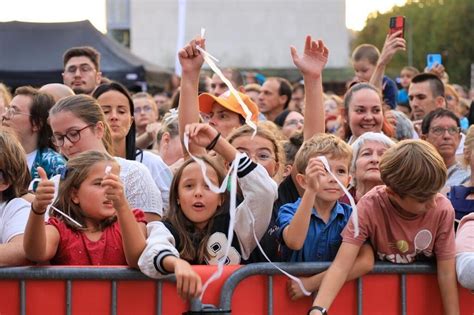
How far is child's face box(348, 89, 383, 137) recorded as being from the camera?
8.16 m

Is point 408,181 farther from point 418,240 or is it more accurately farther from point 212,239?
point 212,239

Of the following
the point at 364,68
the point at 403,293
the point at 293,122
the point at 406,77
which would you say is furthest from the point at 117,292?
the point at 406,77

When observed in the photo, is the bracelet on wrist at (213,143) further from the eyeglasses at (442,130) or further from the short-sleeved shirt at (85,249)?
the eyeglasses at (442,130)

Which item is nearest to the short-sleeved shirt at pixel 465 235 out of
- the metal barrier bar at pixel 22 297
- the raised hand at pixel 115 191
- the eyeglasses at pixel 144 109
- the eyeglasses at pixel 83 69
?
the raised hand at pixel 115 191

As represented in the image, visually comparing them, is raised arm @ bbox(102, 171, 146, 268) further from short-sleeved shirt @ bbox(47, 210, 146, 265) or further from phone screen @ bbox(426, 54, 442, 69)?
phone screen @ bbox(426, 54, 442, 69)

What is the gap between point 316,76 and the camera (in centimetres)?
675

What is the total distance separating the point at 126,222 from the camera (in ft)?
16.9

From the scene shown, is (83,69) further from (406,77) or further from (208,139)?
(406,77)

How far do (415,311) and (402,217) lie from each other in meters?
0.48

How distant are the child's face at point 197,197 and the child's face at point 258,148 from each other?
2.10ft

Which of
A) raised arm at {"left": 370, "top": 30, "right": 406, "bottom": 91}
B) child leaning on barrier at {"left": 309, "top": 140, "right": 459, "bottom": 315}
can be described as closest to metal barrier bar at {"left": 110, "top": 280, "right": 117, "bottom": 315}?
child leaning on barrier at {"left": 309, "top": 140, "right": 459, "bottom": 315}

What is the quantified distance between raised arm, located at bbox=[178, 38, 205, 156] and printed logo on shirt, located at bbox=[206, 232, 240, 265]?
82 cm

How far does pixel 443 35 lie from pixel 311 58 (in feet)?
257

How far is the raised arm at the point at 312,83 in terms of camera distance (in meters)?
6.75
